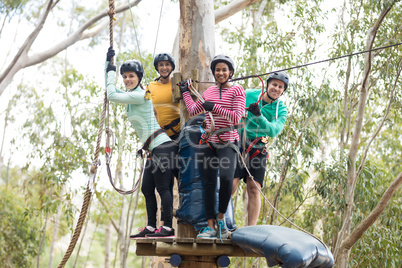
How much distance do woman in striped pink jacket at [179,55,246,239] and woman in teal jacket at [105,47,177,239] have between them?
0.25 m

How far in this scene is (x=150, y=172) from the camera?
316 cm

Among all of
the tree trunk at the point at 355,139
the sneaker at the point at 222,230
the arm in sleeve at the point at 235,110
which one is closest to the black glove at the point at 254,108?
the arm in sleeve at the point at 235,110

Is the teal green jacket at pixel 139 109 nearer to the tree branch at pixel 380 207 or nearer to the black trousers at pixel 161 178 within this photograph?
the black trousers at pixel 161 178

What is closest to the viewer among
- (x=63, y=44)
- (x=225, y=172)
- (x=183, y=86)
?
(x=225, y=172)

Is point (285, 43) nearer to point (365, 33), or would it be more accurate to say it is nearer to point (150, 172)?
point (365, 33)

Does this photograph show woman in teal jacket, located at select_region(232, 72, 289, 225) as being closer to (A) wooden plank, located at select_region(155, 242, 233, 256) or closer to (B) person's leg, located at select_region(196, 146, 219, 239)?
(B) person's leg, located at select_region(196, 146, 219, 239)

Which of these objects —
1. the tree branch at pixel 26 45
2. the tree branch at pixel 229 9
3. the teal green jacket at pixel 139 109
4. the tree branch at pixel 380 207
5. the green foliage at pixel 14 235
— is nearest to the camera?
the teal green jacket at pixel 139 109

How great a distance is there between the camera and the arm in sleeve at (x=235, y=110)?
2.91 metres

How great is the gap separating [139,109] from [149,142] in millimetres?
237

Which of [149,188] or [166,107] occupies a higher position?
[166,107]

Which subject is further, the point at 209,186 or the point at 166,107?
the point at 166,107

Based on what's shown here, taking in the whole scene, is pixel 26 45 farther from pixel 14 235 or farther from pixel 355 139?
pixel 355 139

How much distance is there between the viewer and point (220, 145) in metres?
2.94

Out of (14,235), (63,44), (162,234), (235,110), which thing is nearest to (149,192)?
(162,234)
